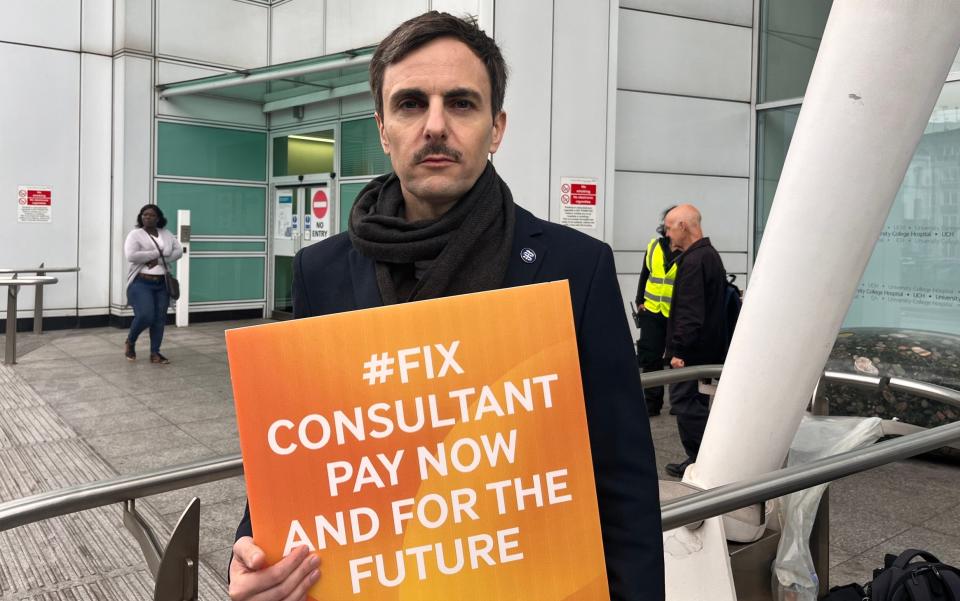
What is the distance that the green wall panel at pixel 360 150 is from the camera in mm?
12227

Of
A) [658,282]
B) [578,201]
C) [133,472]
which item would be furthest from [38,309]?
[658,282]

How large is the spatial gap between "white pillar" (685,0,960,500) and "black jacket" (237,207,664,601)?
6.01ft

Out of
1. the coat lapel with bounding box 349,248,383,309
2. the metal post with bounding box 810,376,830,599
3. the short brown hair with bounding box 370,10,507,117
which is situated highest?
the short brown hair with bounding box 370,10,507,117

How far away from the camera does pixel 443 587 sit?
1.22 metres

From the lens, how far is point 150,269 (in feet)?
32.0

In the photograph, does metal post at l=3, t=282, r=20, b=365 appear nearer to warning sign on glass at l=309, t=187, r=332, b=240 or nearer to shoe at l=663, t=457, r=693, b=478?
warning sign on glass at l=309, t=187, r=332, b=240

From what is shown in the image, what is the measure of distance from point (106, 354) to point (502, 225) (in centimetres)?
1036

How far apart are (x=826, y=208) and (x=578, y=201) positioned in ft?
19.0

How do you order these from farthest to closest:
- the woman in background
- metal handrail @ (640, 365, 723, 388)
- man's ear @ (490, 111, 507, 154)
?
the woman in background → metal handrail @ (640, 365, 723, 388) → man's ear @ (490, 111, 507, 154)

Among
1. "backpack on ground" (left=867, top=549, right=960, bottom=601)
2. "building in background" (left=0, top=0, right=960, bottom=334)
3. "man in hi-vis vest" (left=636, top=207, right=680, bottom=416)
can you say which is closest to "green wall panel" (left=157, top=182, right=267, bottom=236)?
"building in background" (left=0, top=0, right=960, bottom=334)

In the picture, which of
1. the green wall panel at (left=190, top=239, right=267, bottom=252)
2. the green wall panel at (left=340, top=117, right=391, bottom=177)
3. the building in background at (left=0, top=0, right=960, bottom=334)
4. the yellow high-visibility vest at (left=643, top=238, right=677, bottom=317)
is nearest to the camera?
the yellow high-visibility vest at (left=643, top=238, right=677, bottom=317)

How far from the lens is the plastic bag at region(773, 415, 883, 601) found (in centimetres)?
289

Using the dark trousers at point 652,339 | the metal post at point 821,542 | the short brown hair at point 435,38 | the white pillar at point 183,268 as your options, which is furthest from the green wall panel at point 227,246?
the short brown hair at point 435,38

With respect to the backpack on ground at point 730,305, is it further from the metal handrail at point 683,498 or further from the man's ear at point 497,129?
the man's ear at point 497,129
